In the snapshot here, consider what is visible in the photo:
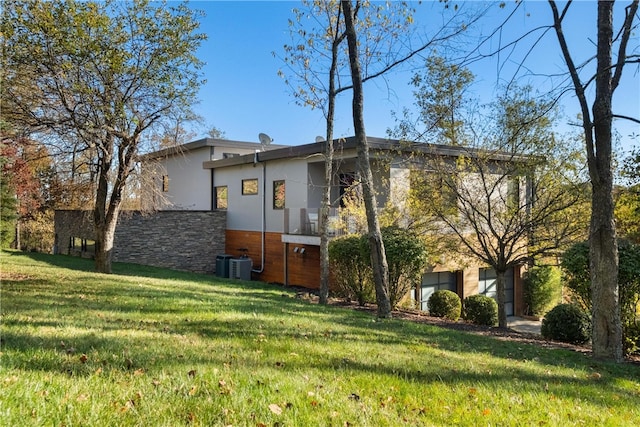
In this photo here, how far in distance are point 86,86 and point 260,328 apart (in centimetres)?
658

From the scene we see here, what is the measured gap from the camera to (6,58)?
8.33 m

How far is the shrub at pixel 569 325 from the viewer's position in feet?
30.9

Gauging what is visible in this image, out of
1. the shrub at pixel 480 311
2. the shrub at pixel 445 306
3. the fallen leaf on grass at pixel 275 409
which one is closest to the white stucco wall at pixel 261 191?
the shrub at pixel 445 306

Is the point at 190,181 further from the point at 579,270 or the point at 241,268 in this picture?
the point at 579,270

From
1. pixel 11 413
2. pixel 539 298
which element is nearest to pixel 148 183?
pixel 11 413

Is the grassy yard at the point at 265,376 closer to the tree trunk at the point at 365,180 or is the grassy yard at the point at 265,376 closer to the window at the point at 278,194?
the tree trunk at the point at 365,180

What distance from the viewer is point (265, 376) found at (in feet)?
11.5

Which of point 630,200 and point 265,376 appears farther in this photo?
point 630,200

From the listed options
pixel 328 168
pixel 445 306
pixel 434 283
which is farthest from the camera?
pixel 434 283

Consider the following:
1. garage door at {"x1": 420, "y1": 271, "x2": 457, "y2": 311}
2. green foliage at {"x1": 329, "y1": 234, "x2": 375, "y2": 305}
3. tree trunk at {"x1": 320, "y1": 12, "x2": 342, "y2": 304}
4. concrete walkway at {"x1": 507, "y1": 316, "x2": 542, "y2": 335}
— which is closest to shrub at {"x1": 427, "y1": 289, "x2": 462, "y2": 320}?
green foliage at {"x1": 329, "y1": 234, "x2": 375, "y2": 305}

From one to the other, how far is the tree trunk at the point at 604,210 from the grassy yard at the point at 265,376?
0.74 m

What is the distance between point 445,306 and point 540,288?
21.2 ft

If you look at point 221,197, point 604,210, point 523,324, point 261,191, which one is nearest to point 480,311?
point 523,324

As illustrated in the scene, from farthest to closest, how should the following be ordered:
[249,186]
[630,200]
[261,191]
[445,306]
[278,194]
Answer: [249,186]
[261,191]
[278,194]
[445,306]
[630,200]
